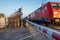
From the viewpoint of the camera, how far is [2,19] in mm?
28391

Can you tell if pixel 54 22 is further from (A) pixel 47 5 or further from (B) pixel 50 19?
(A) pixel 47 5

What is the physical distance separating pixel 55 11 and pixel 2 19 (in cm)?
936

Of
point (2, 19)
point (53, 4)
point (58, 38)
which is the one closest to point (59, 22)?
point (53, 4)

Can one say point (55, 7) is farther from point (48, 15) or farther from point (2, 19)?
point (2, 19)

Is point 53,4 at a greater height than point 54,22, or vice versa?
point 53,4

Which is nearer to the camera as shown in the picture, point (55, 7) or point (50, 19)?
point (50, 19)

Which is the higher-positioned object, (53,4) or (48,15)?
(53,4)

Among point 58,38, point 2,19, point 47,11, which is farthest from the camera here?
point 2,19

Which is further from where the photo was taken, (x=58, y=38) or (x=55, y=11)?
(x=55, y=11)

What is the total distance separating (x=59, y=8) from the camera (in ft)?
78.3

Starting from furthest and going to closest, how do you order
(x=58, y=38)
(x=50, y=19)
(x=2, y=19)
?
(x=2, y=19)
(x=50, y=19)
(x=58, y=38)

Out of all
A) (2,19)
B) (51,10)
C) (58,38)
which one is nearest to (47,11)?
(51,10)

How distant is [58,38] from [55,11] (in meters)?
18.0

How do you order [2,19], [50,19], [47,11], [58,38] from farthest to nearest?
[2,19]
[47,11]
[50,19]
[58,38]
